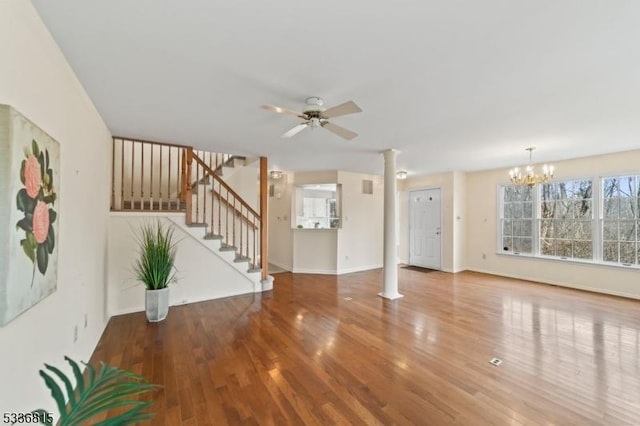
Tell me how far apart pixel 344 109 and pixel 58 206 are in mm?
2115

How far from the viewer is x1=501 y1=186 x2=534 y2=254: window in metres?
5.77

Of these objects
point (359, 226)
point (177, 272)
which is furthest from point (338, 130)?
point (359, 226)

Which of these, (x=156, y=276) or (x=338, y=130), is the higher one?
(x=338, y=130)

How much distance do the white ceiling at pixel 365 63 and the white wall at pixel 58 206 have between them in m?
0.18

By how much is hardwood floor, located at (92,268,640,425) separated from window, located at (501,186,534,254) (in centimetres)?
163

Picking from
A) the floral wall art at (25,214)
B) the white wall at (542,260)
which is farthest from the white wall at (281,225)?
the floral wall art at (25,214)

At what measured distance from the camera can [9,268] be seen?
1.15m

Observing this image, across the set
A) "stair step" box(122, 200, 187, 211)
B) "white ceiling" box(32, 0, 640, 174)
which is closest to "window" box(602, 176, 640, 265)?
"white ceiling" box(32, 0, 640, 174)

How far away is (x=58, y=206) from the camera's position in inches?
68.3

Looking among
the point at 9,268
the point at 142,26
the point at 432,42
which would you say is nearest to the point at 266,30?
the point at 142,26

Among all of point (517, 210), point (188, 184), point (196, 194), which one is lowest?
point (517, 210)

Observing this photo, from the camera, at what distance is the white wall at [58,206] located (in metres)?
1.24

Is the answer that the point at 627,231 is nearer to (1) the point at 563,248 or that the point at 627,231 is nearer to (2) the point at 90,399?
(1) the point at 563,248

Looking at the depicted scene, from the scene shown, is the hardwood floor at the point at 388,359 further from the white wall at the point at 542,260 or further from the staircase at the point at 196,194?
the staircase at the point at 196,194
